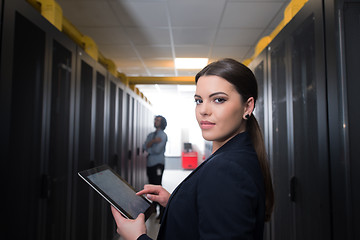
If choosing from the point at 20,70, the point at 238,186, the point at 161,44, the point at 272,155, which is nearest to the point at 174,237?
the point at 238,186

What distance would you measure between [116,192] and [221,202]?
1.27 ft

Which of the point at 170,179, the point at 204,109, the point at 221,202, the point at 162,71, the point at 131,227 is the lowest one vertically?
the point at 170,179

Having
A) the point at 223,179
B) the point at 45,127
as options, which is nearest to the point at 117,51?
the point at 45,127

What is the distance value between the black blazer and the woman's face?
75mm

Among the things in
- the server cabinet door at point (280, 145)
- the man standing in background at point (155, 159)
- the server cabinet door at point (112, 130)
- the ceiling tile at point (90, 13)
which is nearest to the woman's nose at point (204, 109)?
the server cabinet door at point (280, 145)

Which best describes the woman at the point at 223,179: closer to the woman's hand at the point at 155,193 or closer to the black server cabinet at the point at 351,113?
the woman's hand at the point at 155,193

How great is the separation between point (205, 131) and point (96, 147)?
Result: 1.87 m

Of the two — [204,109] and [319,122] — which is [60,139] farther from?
[319,122]

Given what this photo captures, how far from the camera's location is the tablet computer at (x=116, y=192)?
783 mm

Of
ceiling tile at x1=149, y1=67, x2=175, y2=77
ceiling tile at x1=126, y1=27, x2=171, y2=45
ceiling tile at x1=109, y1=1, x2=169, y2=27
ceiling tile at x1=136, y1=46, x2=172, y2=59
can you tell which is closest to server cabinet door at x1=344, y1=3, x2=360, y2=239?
ceiling tile at x1=109, y1=1, x2=169, y2=27

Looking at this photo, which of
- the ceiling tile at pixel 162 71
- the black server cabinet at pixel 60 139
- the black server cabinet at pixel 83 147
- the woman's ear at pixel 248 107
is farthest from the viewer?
the ceiling tile at pixel 162 71

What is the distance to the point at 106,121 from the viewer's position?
9.02 ft

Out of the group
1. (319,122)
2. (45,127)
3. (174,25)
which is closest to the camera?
(319,122)

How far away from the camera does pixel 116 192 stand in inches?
34.3
